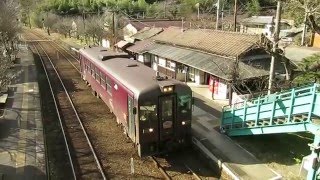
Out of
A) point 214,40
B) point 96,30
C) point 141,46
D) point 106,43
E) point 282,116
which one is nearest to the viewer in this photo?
point 282,116

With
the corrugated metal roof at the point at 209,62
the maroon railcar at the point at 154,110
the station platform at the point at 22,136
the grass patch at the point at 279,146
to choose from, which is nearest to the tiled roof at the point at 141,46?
the corrugated metal roof at the point at 209,62

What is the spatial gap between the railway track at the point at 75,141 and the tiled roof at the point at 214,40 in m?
10.8

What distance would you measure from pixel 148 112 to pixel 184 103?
68.3 inches

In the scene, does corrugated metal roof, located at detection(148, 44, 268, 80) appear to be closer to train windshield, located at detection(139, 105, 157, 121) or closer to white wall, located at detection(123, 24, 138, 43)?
train windshield, located at detection(139, 105, 157, 121)

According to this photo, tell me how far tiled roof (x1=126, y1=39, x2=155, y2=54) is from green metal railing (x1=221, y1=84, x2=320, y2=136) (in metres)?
18.3

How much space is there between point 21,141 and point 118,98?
534 cm

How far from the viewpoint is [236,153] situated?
13.8m

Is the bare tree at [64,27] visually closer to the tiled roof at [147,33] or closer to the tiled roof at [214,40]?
the tiled roof at [147,33]

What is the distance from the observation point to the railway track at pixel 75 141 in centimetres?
1301

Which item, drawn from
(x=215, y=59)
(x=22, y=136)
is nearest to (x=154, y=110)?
(x=22, y=136)

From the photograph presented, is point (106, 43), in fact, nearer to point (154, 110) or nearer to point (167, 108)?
point (167, 108)

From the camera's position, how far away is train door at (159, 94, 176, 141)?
12.8 m

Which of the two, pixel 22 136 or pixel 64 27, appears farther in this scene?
pixel 64 27

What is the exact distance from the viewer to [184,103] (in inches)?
523
